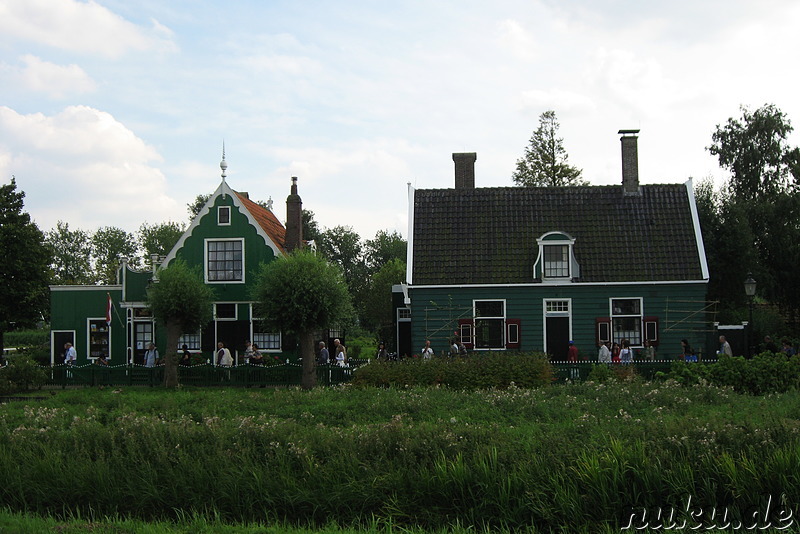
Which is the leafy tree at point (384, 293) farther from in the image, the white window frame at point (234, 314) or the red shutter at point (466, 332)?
the red shutter at point (466, 332)

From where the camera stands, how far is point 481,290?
27359 mm

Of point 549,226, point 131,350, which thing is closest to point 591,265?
point 549,226

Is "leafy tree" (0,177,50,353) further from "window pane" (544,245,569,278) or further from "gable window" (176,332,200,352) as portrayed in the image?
"window pane" (544,245,569,278)

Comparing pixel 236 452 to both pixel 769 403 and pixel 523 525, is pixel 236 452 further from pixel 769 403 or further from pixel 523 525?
pixel 769 403

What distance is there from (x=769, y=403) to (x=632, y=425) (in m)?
4.97

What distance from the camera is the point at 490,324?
27344 mm

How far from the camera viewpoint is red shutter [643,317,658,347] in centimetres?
2703

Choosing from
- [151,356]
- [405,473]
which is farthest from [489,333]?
[405,473]

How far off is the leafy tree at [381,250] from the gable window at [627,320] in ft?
182

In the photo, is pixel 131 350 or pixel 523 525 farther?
pixel 131 350

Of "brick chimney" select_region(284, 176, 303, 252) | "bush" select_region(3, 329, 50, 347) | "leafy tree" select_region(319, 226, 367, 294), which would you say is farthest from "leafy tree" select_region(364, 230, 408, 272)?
"brick chimney" select_region(284, 176, 303, 252)

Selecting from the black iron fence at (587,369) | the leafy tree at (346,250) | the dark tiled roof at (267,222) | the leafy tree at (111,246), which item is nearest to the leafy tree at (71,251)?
the leafy tree at (111,246)

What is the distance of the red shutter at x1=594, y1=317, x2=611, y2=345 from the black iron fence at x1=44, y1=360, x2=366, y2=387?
27.8 feet

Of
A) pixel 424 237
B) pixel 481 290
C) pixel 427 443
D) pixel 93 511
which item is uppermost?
pixel 424 237
